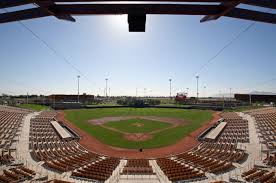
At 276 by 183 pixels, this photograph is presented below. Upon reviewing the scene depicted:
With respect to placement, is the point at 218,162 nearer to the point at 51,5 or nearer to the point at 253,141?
the point at 253,141

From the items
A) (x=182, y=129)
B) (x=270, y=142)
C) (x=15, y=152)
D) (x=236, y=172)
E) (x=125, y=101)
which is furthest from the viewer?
(x=125, y=101)

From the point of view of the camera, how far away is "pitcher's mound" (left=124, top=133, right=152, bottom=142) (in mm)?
55000

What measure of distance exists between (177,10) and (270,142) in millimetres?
45834

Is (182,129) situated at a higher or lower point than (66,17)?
lower

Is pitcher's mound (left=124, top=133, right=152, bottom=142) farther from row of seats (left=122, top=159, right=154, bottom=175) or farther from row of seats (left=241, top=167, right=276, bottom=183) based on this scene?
row of seats (left=241, top=167, right=276, bottom=183)

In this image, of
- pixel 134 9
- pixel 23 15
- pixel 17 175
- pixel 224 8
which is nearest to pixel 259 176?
pixel 17 175

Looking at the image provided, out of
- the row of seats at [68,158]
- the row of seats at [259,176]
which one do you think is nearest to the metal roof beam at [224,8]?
the row of seats at [259,176]

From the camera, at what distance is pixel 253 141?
4691cm

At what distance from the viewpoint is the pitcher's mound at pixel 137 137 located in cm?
5500

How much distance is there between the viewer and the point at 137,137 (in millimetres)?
56906

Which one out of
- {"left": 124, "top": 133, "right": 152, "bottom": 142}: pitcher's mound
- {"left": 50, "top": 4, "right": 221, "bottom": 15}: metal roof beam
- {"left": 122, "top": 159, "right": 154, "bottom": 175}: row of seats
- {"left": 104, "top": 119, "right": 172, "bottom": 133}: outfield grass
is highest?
{"left": 50, "top": 4, "right": 221, "bottom": 15}: metal roof beam

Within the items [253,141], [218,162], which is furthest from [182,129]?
[218,162]

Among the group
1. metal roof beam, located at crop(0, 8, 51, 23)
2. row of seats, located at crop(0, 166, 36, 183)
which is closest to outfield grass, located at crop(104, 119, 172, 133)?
row of seats, located at crop(0, 166, 36, 183)

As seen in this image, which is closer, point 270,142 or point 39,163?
point 39,163
